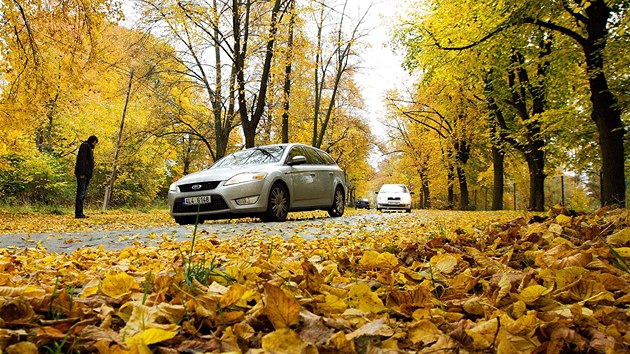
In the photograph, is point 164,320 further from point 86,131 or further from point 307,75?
point 86,131

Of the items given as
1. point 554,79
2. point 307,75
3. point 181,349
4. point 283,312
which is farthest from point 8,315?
point 307,75

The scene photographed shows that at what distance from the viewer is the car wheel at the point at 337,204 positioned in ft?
35.4

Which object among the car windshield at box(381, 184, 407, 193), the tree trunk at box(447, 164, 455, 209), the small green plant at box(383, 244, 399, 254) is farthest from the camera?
the tree trunk at box(447, 164, 455, 209)

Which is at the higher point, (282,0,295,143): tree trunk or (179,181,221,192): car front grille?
(282,0,295,143): tree trunk

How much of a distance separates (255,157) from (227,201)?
5.87 feet

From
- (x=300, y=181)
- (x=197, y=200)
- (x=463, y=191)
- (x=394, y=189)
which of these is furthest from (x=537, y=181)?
(x=197, y=200)

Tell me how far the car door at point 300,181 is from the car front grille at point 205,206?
5.33 ft

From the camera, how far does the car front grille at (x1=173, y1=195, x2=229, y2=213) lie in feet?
25.3

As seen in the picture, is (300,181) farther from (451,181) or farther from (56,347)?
(451,181)

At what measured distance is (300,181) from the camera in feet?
30.2

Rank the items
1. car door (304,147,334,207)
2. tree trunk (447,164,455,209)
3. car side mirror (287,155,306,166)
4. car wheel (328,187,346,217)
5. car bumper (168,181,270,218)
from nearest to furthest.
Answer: car bumper (168,181,270,218) < car side mirror (287,155,306,166) < car door (304,147,334,207) < car wheel (328,187,346,217) < tree trunk (447,164,455,209)

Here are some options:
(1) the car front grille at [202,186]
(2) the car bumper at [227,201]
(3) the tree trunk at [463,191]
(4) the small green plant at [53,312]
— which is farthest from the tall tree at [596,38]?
(3) the tree trunk at [463,191]

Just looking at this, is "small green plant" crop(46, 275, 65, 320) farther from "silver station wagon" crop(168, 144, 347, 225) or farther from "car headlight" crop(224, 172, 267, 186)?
"car headlight" crop(224, 172, 267, 186)

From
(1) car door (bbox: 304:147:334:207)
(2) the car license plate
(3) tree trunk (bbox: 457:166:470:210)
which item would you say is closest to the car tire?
(2) the car license plate
